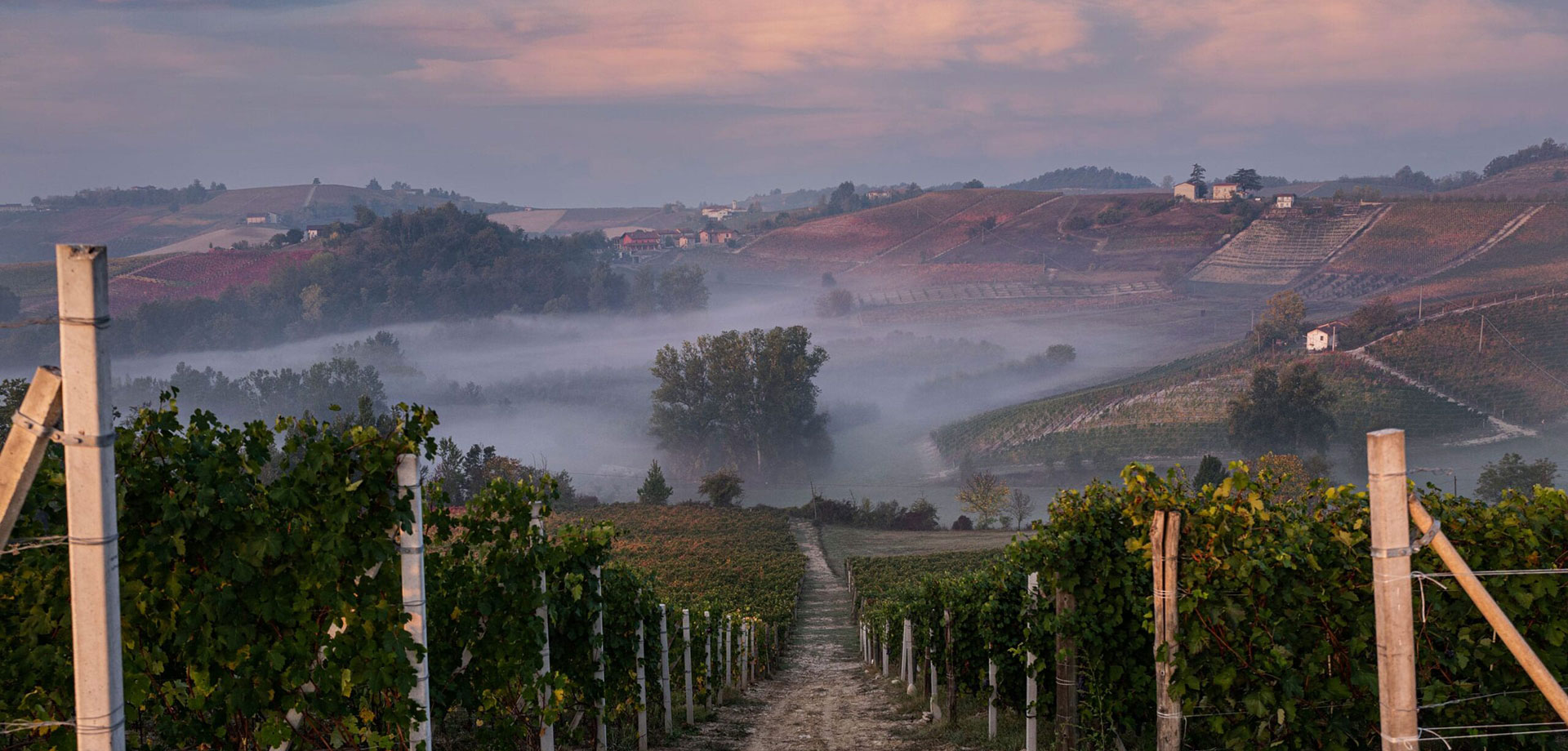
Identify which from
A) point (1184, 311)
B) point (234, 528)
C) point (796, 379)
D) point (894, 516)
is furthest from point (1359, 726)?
point (1184, 311)

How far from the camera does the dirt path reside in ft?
34.9

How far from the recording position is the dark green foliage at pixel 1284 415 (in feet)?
382

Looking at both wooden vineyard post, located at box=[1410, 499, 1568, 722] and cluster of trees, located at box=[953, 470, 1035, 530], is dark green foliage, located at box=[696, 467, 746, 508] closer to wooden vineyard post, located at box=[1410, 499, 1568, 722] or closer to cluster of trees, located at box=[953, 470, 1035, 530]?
cluster of trees, located at box=[953, 470, 1035, 530]

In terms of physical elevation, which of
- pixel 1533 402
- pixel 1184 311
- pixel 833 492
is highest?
pixel 1184 311

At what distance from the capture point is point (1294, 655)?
6.28 meters

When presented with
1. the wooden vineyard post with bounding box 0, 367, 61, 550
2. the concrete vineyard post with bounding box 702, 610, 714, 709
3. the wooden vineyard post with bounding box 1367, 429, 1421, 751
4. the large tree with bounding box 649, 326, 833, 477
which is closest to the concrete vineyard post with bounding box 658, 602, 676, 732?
the concrete vineyard post with bounding box 702, 610, 714, 709

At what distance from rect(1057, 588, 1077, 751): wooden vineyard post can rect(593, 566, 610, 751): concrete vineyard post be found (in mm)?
3327

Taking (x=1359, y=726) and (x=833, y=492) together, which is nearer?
(x=1359, y=726)

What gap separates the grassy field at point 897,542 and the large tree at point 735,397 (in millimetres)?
61143

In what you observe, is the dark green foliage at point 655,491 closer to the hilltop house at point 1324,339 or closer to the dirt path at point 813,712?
the dirt path at point 813,712

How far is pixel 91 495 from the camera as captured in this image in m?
3.71

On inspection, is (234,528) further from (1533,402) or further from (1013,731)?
(1533,402)

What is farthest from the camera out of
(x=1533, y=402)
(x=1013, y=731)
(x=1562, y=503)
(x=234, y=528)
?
(x=1533, y=402)

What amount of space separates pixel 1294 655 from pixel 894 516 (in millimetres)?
73428
